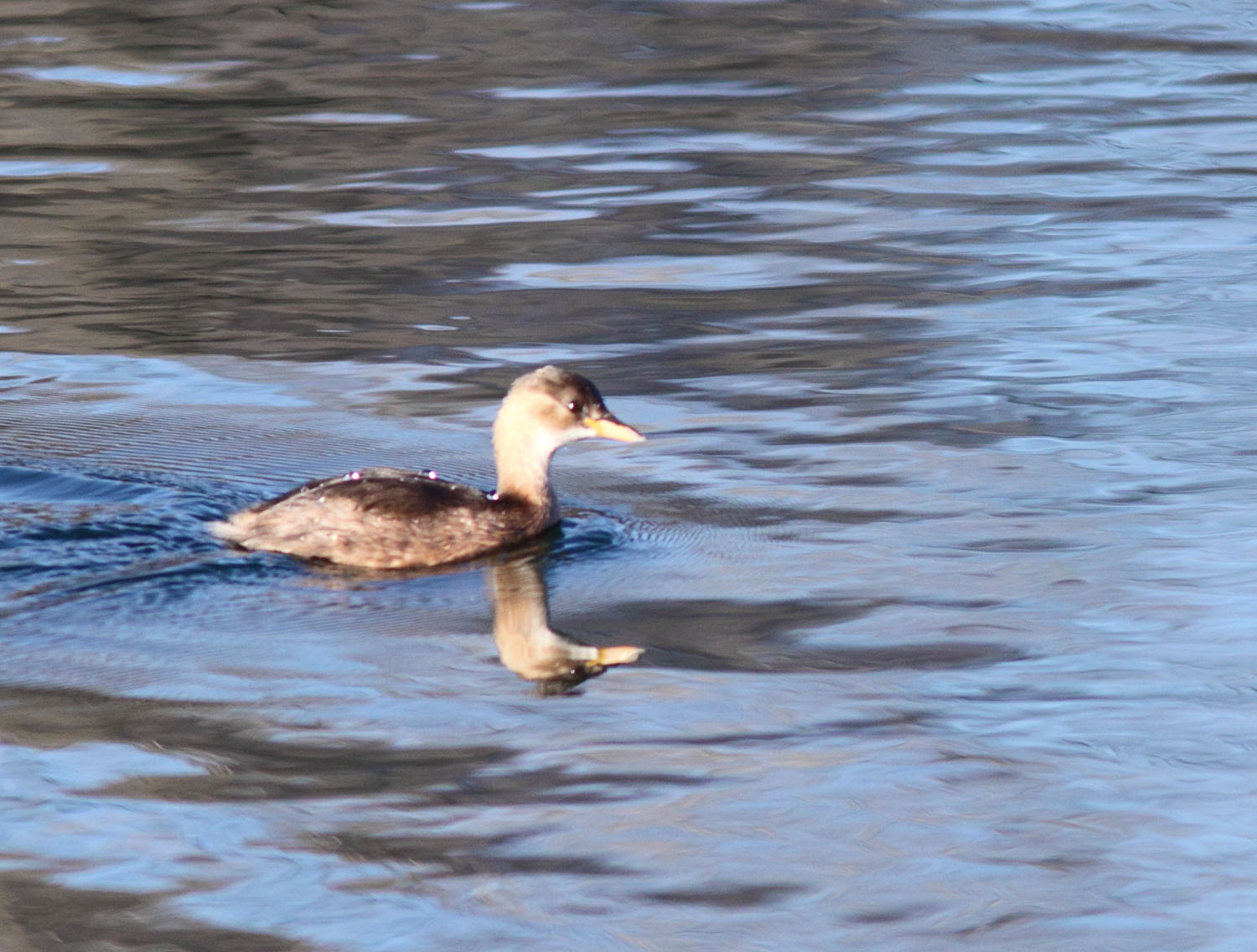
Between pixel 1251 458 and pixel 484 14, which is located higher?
pixel 484 14

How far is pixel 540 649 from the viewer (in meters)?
6.98

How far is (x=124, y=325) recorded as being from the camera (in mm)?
11539

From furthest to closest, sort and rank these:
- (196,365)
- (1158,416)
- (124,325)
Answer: (124,325)
(196,365)
(1158,416)

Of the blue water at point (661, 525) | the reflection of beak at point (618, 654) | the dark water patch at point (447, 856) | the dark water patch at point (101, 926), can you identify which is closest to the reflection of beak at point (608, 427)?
the blue water at point (661, 525)

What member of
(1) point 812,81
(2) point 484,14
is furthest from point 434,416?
(2) point 484,14

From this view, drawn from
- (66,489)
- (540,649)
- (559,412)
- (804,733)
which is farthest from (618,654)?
(66,489)

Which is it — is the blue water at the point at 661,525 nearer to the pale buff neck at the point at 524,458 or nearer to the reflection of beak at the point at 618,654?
the reflection of beak at the point at 618,654

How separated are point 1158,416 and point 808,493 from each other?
1.96 m

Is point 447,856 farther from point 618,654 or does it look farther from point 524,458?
point 524,458

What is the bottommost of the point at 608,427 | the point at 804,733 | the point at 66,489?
the point at 804,733

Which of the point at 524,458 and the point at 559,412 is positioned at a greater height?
the point at 559,412

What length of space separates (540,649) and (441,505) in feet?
4.31

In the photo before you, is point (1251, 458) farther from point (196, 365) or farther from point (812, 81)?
point (812, 81)

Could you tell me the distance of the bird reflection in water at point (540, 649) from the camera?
6750 mm
